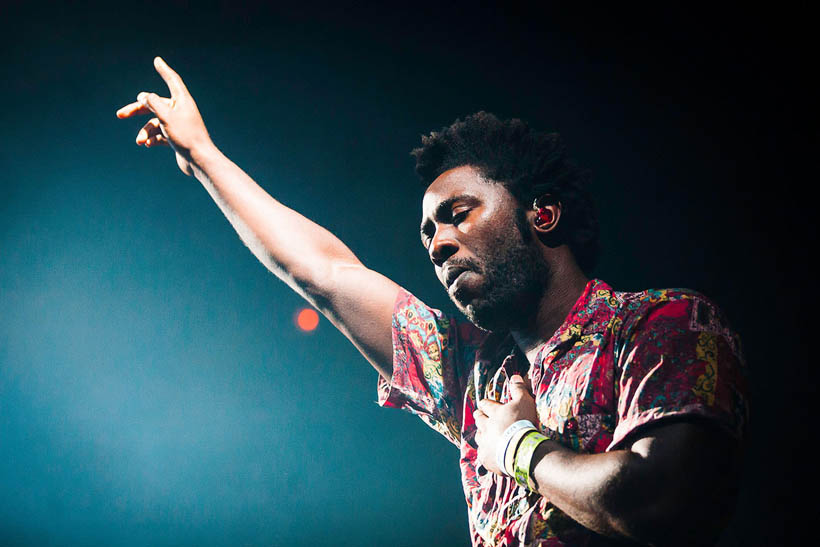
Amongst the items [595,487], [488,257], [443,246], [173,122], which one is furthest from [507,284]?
[173,122]

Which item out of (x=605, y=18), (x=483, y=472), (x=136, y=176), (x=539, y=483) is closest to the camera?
(x=539, y=483)

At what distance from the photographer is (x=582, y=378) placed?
1138mm

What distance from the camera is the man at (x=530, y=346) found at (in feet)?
3.01

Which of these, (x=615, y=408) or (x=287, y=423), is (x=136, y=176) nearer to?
(x=287, y=423)

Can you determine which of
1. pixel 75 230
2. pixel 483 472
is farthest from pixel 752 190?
pixel 75 230

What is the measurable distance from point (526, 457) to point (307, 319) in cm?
198

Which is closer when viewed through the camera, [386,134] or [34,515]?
[386,134]

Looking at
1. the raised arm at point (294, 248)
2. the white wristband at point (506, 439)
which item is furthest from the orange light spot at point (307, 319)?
the white wristband at point (506, 439)

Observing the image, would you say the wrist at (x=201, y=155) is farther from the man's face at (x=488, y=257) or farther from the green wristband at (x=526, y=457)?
the green wristband at (x=526, y=457)

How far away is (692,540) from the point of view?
0.92m

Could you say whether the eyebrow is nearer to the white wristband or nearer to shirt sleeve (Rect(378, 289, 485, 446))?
shirt sleeve (Rect(378, 289, 485, 446))

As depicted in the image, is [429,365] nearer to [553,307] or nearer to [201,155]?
[553,307]

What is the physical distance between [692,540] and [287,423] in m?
2.25

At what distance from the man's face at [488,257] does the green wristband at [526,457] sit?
370 mm
